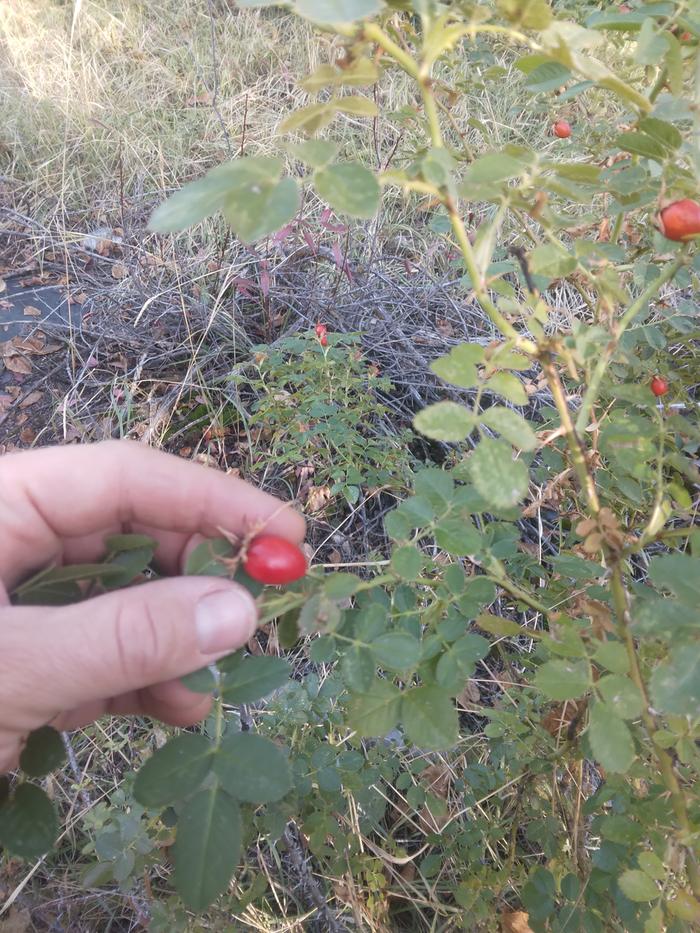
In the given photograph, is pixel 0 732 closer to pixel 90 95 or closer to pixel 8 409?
pixel 8 409

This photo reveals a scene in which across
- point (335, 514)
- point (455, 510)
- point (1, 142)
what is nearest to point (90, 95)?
point (1, 142)

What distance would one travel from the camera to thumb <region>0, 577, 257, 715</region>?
2.50ft

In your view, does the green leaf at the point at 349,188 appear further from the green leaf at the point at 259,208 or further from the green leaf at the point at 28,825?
the green leaf at the point at 28,825

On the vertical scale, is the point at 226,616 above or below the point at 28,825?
above

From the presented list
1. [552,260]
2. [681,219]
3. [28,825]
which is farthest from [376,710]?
[681,219]

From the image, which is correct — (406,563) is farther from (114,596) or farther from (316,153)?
(316,153)

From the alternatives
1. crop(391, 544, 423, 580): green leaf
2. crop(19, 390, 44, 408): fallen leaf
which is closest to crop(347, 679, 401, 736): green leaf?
crop(391, 544, 423, 580): green leaf

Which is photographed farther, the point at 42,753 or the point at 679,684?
the point at 42,753

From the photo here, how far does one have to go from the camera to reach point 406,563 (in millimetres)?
805

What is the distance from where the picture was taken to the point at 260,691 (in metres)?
0.73

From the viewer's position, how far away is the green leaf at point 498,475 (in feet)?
2.08

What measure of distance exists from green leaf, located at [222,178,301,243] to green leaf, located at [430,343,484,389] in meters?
0.24

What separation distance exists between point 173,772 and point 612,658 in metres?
0.49

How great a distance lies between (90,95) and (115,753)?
4310 millimetres
